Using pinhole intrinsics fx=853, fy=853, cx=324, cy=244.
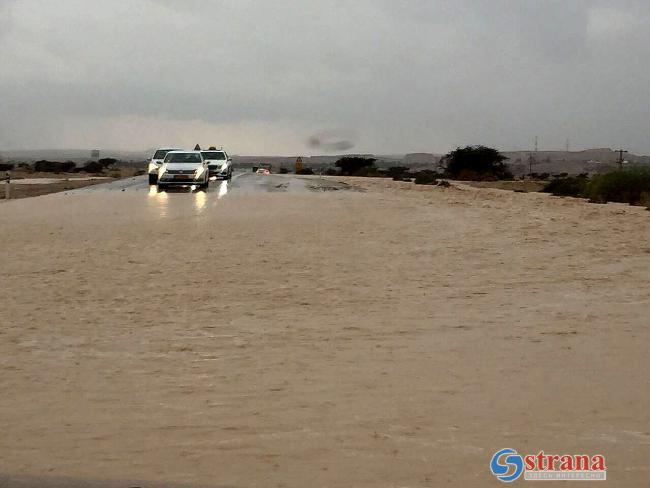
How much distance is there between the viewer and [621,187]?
35.4 meters

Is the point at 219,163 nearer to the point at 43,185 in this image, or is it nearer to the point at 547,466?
the point at 43,185

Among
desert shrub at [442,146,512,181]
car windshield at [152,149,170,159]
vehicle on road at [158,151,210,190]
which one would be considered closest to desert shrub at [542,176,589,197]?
vehicle on road at [158,151,210,190]

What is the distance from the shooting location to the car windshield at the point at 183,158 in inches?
1585

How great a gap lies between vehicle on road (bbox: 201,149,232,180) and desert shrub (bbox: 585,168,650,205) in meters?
22.2

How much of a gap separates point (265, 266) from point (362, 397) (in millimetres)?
7423

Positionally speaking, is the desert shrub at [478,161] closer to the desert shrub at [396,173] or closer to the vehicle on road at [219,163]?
the desert shrub at [396,173]

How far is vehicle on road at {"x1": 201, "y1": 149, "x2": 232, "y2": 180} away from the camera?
50.7 meters

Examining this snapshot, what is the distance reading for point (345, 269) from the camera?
13.3m

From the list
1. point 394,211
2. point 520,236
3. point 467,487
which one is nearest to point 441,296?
point 467,487

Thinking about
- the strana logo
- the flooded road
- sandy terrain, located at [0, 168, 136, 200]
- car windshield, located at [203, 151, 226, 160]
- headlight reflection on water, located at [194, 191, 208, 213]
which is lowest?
sandy terrain, located at [0, 168, 136, 200]

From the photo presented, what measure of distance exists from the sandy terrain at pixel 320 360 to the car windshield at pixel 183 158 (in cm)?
2416

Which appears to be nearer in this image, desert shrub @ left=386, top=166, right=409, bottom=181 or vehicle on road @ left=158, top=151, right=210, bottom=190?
vehicle on road @ left=158, top=151, right=210, bottom=190

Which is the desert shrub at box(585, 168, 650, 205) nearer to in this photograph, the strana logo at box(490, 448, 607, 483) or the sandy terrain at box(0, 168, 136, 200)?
the sandy terrain at box(0, 168, 136, 200)

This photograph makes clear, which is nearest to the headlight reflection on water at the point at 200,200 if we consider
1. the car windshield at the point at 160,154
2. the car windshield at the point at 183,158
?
the car windshield at the point at 183,158
